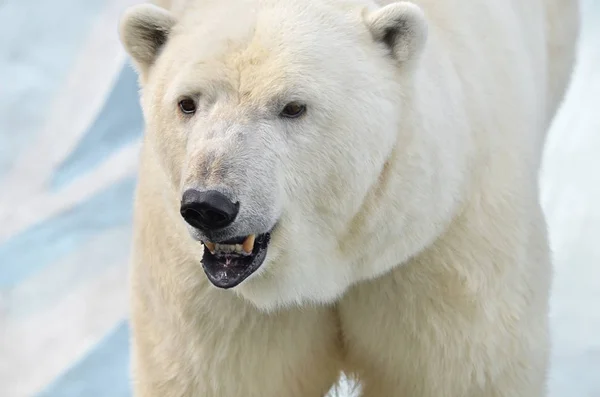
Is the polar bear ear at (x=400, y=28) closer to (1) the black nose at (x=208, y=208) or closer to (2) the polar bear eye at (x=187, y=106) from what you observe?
(2) the polar bear eye at (x=187, y=106)

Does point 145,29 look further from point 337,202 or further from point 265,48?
point 337,202

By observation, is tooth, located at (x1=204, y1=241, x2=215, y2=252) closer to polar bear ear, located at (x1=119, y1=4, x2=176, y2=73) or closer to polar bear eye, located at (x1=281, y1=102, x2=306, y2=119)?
polar bear eye, located at (x1=281, y1=102, x2=306, y2=119)

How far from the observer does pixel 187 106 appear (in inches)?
75.6

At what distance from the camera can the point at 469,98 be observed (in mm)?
2248

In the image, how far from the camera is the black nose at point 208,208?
168 cm

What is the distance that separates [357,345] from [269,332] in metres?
0.23

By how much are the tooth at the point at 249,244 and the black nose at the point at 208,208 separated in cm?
13

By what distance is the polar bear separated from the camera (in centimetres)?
186

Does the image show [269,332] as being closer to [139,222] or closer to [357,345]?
[357,345]

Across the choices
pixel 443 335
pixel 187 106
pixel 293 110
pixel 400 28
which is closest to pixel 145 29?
pixel 187 106

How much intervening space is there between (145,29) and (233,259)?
0.51 meters

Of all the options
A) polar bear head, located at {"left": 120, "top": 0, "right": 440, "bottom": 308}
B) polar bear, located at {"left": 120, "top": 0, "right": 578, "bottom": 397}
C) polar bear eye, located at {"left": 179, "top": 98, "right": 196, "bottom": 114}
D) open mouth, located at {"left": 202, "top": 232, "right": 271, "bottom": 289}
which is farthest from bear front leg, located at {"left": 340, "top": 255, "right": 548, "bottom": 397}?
polar bear eye, located at {"left": 179, "top": 98, "right": 196, "bottom": 114}

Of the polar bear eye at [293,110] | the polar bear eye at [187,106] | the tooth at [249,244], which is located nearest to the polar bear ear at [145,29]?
the polar bear eye at [187,106]

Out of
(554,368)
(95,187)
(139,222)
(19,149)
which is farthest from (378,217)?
(19,149)
